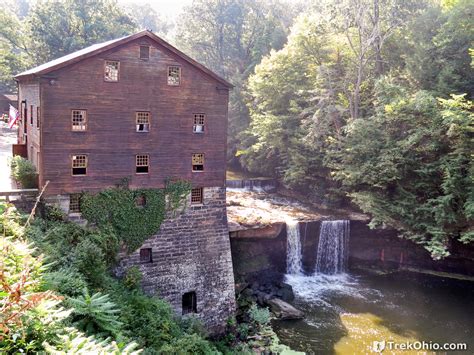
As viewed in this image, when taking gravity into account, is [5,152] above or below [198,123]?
below

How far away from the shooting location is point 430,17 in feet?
98.6

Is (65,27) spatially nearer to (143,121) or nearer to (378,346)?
(143,121)

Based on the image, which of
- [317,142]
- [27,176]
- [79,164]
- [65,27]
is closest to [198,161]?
[79,164]

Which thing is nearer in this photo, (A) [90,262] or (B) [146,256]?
(A) [90,262]

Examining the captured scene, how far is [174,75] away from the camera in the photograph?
21.8 m

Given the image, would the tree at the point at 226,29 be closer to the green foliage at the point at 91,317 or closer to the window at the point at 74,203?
the window at the point at 74,203

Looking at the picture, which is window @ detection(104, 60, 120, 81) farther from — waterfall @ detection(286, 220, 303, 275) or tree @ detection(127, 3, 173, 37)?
tree @ detection(127, 3, 173, 37)

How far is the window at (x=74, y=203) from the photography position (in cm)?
2017

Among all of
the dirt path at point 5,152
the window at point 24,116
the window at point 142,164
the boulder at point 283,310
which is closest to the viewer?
the window at point 142,164

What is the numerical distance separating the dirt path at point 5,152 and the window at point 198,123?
1044cm

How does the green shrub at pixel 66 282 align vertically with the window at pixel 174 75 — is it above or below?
below

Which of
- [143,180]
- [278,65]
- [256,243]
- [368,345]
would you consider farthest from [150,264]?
[278,65]

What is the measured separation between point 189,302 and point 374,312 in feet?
34.6

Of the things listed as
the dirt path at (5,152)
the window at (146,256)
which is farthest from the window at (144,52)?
the dirt path at (5,152)
